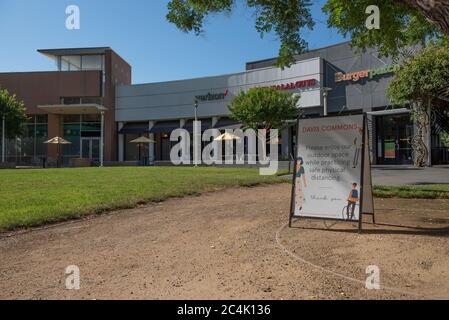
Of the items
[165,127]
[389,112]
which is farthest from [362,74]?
[165,127]

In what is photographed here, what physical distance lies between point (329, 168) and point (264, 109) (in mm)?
27337

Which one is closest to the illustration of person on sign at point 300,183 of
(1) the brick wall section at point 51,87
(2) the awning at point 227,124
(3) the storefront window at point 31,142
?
(2) the awning at point 227,124

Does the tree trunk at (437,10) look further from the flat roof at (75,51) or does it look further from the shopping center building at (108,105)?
the flat roof at (75,51)

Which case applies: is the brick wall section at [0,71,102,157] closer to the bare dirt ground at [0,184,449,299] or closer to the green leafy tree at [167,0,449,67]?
the green leafy tree at [167,0,449,67]

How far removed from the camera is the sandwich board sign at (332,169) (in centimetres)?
648

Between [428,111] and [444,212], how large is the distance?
1997 cm

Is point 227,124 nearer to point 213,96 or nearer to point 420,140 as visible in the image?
point 213,96

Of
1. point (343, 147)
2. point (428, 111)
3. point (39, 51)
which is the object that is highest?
point (39, 51)

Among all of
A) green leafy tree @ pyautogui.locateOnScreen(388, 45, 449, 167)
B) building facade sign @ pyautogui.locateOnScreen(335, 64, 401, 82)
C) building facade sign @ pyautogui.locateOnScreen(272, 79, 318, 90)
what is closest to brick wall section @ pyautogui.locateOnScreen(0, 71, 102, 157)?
building facade sign @ pyautogui.locateOnScreen(272, 79, 318, 90)

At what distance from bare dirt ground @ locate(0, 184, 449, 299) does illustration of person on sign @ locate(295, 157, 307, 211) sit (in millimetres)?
406

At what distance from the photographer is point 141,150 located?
168ft

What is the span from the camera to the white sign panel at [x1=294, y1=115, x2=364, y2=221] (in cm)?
650
